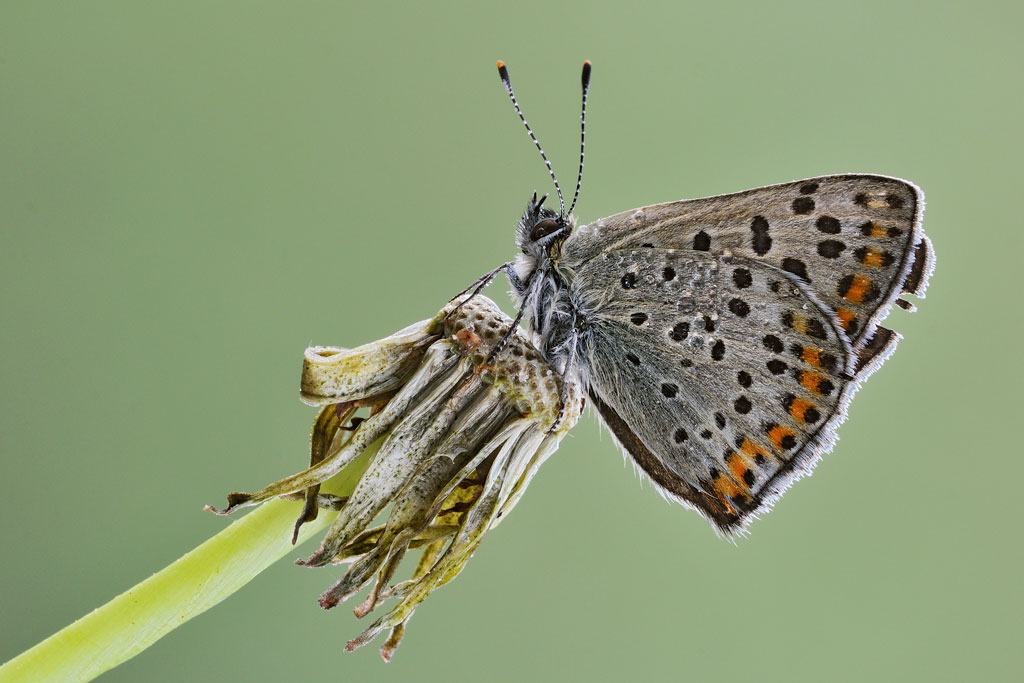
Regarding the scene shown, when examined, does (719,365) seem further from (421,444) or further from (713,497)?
(421,444)

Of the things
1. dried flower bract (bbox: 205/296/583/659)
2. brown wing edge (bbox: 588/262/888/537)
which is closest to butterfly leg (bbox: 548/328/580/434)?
dried flower bract (bbox: 205/296/583/659)

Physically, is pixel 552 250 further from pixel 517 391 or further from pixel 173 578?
pixel 173 578

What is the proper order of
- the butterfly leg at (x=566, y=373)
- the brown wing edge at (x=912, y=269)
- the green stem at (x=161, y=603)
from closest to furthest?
the green stem at (x=161, y=603) < the butterfly leg at (x=566, y=373) < the brown wing edge at (x=912, y=269)

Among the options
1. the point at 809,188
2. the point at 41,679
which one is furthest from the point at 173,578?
the point at 809,188

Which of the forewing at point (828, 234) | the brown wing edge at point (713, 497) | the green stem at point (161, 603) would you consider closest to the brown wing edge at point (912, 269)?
the forewing at point (828, 234)

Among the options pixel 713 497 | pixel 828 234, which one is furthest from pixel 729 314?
pixel 713 497

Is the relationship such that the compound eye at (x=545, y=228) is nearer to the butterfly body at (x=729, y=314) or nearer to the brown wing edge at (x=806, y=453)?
the butterfly body at (x=729, y=314)
